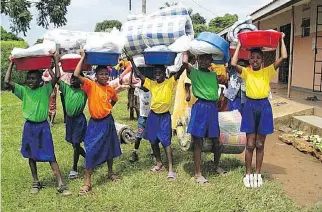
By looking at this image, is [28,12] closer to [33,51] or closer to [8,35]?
[8,35]

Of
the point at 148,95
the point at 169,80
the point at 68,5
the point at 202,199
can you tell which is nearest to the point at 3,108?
the point at 148,95

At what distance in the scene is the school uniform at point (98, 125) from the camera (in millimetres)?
4574

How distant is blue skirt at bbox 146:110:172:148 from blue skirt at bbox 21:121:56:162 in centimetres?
129

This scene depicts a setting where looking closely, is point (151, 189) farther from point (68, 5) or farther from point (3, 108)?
point (68, 5)

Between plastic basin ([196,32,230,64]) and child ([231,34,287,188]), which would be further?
child ([231,34,287,188])

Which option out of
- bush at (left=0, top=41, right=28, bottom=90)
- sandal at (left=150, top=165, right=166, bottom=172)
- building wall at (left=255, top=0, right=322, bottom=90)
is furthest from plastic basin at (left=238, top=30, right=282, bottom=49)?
bush at (left=0, top=41, right=28, bottom=90)

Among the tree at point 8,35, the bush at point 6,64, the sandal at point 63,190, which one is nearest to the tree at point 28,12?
the tree at point 8,35

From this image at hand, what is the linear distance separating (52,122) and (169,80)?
4635 millimetres

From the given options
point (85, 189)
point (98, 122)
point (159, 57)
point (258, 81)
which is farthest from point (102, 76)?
point (258, 81)

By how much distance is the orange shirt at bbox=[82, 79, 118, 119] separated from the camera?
15.0 ft

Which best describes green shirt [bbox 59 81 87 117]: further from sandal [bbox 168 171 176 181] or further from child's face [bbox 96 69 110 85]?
Answer: sandal [bbox 168 171 176 181]

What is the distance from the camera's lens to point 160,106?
16.2 ft

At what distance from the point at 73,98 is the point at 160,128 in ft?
3.78

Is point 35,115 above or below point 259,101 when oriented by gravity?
below
